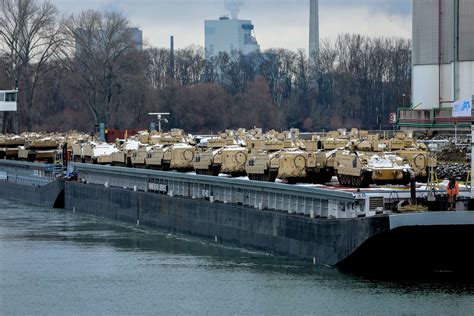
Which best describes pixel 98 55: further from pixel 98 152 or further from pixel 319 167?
pixel 319 167

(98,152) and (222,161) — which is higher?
(98,152)

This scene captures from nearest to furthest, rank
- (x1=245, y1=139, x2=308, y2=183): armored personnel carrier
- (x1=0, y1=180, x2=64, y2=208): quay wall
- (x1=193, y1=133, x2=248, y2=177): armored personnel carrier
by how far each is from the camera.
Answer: (x1=245, y1=139, x2=308, y2=183): armored personnel carrier, (x1=193, y1=133, x2=248, y2=177): armored personnel carrier, (x1=0, y1=180, x2=64, y2=208): quay wall

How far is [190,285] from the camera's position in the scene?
34344 mm

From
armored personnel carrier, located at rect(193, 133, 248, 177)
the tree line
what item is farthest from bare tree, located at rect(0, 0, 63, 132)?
armored personnel carrier, located at rect(193, 133, 248, 177)

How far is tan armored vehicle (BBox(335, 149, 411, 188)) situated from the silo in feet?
103

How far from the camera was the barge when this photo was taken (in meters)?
32.5

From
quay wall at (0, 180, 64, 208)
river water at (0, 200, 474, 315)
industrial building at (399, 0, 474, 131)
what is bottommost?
river water at (0, 200, 474, 315)

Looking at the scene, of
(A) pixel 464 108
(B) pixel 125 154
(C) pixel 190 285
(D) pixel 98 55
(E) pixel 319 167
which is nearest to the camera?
(C) pixel 190 285

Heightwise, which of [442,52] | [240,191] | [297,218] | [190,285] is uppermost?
[442,52]

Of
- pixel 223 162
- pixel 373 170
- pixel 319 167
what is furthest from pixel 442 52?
pixel 373 170

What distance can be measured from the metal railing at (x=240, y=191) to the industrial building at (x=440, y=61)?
22.9m

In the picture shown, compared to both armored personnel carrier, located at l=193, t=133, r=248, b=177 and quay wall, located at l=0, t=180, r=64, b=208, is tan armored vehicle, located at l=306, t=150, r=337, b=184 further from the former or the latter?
quay wall, located at l=0, t=180, r=64, b=208

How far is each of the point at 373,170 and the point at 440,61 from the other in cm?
3487

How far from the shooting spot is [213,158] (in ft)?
166
